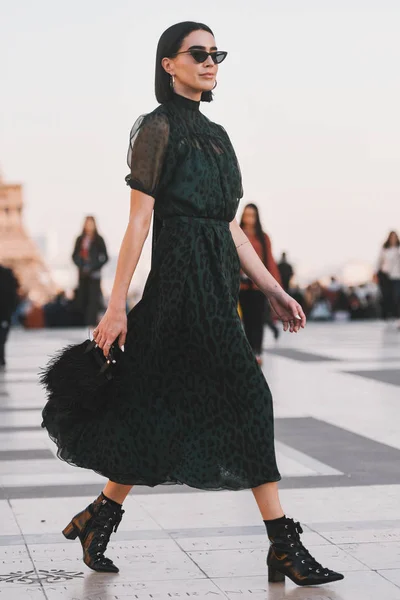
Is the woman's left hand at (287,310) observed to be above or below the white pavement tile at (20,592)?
above

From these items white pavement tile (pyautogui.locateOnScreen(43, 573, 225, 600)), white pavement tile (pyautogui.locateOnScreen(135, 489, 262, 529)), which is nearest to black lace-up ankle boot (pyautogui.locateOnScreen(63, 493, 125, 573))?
white pavement tile (pyautogui.locateOnScreen(43, 573, 225, 600))

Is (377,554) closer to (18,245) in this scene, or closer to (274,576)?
(274,576)

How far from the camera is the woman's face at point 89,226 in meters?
18.4

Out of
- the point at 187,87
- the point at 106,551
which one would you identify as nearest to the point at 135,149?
the point at 187,87

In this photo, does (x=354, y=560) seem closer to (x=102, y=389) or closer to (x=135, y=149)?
(x=102, y=389)

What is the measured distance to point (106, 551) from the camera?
194 inches

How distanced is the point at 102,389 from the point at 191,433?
0.33 meters

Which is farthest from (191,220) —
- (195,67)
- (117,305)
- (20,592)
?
(20,592)

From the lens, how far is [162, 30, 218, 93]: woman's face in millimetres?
4582

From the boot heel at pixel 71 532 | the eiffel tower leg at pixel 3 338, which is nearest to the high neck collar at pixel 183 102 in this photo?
the boot heel at pixel 71 532

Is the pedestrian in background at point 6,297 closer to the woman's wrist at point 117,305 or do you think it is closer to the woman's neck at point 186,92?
the woman's neck at point 186,92

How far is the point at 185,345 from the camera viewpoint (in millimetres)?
4559

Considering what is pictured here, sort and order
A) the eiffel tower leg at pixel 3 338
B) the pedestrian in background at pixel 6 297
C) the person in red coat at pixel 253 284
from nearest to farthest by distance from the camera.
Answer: the person in red coat at pixel 253 284
the pedestrian in background at pixel 6 297
the eiffel tower leg at pixel 3 338

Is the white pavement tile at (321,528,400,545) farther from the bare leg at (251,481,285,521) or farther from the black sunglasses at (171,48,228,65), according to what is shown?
the black sunglasses at (171,48,228,65)
